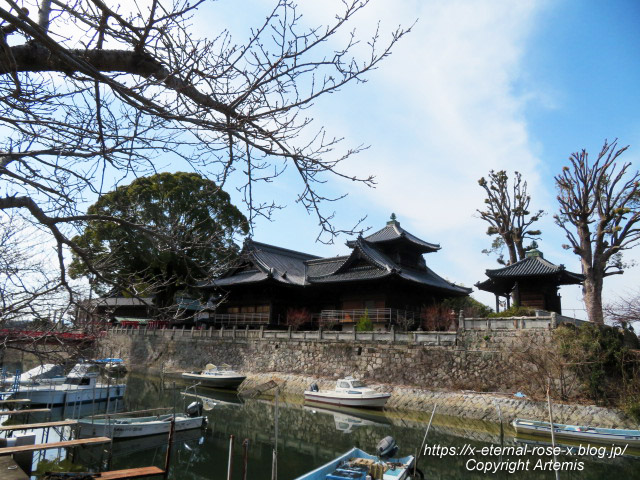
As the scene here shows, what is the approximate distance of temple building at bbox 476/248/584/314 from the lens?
73.6ft

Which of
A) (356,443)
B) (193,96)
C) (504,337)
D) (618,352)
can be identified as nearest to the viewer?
(193,96)

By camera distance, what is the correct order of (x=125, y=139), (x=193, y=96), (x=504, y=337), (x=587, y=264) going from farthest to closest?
(x=587, y=264), (x=504, y=337), (x=125, y=139), (x=193, y=96)

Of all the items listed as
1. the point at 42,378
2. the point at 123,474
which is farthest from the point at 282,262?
the point at 123,474

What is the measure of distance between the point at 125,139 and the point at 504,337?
18667mm

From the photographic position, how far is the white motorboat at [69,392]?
1827 centimetres

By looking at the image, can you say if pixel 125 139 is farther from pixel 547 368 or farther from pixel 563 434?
pixel 547 368

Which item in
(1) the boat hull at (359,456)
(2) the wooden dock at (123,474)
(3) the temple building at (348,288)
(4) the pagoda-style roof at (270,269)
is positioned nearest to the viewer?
(2) the wooden dock at (123,474)

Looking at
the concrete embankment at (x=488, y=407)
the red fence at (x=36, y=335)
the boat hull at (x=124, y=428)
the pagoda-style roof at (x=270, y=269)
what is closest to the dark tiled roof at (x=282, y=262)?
the pagoda-style roof at (x=270, y=269)

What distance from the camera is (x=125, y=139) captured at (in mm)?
3672

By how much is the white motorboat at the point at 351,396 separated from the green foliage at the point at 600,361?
7.59 m

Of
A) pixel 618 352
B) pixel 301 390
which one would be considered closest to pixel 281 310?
pixel 301 390

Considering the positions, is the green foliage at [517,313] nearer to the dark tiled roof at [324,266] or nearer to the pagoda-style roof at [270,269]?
the dark tiled roof at [324,266]

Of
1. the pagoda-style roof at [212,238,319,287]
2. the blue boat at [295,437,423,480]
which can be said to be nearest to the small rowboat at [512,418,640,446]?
the blue boat at [295,437,423,480]

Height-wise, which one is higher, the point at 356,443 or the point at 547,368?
the point at 547,368
